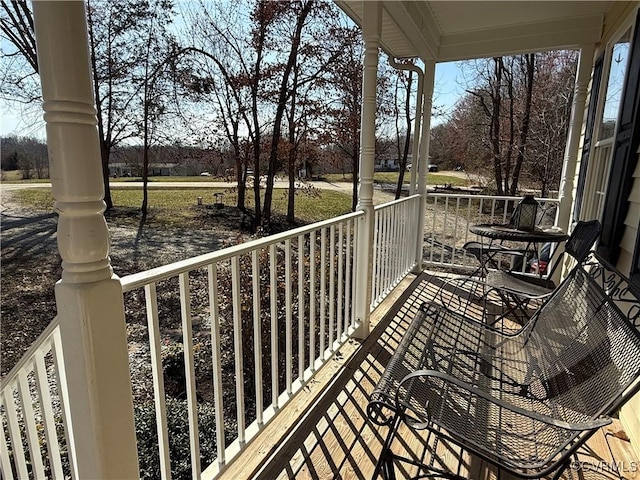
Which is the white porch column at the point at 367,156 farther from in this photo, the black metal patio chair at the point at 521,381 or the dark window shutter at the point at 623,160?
the dark window shutter at the point at 623,160

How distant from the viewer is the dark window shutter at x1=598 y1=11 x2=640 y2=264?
2336 mm

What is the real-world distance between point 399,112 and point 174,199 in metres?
5.74

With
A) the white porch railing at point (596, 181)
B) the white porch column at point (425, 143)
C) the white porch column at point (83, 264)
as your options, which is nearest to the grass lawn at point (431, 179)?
the white porch column at point (425, 143)

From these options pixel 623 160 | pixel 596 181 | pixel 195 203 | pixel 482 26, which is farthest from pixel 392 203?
pixel 195 203

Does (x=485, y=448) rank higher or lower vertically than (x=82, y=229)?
lower

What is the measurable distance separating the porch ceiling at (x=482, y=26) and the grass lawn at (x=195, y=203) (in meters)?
4.95

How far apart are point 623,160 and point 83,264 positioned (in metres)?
2.98

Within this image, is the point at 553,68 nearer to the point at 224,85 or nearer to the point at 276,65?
the point at 276,65

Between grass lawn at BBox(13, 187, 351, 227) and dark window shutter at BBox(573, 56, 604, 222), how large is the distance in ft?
20.7

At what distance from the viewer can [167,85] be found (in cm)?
784

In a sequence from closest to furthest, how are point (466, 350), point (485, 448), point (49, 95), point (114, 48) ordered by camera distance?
point (49, 95)
point (485, 448)
point (466, 350)
point (114, 48)

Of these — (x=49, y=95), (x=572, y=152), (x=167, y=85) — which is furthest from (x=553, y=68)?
(x=49, y=95)

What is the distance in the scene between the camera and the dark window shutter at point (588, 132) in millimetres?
3594

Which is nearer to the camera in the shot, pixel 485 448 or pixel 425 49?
pixel 485 448
